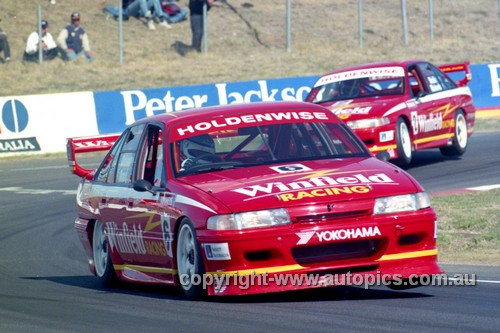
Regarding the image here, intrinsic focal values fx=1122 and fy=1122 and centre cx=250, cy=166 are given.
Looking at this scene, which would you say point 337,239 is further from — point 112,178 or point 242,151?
point 112,178

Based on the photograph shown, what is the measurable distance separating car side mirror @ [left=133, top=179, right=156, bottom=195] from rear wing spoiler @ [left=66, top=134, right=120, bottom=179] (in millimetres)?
1826

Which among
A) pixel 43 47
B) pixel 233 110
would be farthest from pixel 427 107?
pixel 43 47

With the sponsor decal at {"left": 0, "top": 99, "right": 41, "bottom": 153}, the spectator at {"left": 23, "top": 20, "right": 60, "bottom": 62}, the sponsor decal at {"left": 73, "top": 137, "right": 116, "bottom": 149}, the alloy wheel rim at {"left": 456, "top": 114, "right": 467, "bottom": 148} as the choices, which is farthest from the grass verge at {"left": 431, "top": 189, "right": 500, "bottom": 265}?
the spectator at {"left": 23, "top": 20, "right": 60, "bottom": 62}

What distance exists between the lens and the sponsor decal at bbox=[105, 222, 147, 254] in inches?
336

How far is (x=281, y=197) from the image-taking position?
725 cm

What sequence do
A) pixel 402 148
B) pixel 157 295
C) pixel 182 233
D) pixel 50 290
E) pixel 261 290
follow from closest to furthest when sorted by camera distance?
1. pixel 261 290
2. pixel 182 233
3. pixel 157 295
4. pixel 50 290
5. pixel 402 148

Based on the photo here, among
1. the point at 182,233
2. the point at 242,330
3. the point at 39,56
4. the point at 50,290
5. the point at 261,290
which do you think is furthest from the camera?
the point at 39,56

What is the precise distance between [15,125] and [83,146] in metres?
14.7

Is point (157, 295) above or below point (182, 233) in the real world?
below

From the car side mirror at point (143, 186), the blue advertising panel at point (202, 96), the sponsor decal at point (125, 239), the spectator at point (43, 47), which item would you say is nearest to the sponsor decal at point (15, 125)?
the blue advertising panel at point (202, 96)

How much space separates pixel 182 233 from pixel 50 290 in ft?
6.35

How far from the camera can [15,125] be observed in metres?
24.2

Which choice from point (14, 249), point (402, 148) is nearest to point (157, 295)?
point (14, 249)

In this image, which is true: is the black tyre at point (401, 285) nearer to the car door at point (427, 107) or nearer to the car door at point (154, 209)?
the car door at point (154, 209)
